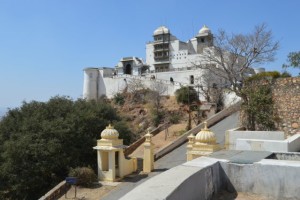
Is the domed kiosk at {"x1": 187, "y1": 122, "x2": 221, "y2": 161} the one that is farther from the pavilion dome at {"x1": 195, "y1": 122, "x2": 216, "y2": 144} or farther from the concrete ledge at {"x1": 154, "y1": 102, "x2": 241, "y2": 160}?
the concrete ledge at {"x1": 154, "y1": 102, "x2": 241, "y2": 160}

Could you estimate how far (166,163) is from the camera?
1867cm

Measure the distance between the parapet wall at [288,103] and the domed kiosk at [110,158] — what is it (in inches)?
307

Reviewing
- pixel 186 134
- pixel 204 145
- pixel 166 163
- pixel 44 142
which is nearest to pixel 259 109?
pixel 166 163

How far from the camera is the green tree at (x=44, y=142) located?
1631cm

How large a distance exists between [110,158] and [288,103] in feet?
29.1

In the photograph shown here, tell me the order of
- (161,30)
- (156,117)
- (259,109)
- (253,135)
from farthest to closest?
1. (161,30)
2. (156,117)
3. (259,109)
4. (253,135)

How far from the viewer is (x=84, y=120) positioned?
1956 cm

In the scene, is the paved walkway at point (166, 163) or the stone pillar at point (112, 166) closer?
the paved walkway at point (166, 163)

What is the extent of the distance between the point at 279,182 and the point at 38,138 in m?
15.3

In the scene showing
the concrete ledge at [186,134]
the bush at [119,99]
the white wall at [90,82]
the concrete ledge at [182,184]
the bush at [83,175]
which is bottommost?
the bush at [83,175]

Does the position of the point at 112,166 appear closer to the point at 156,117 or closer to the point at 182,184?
the point at 182,184

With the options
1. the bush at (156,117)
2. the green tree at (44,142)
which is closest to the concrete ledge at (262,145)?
the green tree at (44,142)

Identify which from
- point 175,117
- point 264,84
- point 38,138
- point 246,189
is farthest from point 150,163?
point 175,117

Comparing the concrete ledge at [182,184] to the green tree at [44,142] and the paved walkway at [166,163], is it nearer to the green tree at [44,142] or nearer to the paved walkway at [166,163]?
the paved walkway at [166,163]
